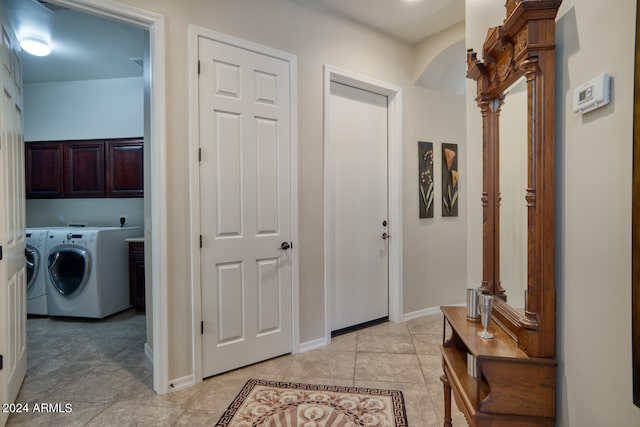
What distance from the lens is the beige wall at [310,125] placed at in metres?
2.22

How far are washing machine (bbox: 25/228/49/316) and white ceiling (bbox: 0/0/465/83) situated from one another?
6.40ft

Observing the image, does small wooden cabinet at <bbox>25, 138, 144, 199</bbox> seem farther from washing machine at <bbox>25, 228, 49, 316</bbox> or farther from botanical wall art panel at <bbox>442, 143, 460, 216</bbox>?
botanical wall art panel at <bbox>442, 143, 460, 216</bbox>

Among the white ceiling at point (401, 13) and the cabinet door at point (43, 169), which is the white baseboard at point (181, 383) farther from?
the cabinet door at point (43, 169)

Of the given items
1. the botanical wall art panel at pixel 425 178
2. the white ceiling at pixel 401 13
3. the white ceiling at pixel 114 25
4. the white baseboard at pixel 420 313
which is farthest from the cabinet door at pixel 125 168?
the white baseboard at pixel 420 313

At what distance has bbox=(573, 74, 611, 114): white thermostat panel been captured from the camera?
3.01 feet

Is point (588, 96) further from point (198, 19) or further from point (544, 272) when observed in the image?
point (198, 19)

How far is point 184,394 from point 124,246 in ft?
8.05

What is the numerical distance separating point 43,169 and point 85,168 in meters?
0.56

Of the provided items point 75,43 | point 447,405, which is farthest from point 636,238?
point 75,43

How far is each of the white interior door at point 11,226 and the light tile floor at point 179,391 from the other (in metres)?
0.26

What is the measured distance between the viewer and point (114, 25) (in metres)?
3.01

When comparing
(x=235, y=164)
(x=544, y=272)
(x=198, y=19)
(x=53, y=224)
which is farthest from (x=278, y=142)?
(x=53, y=224)

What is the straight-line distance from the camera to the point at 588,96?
3.21ft

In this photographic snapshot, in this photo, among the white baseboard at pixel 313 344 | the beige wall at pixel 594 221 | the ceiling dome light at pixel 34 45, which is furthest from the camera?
the ceiling dome light at pixel 34 45
